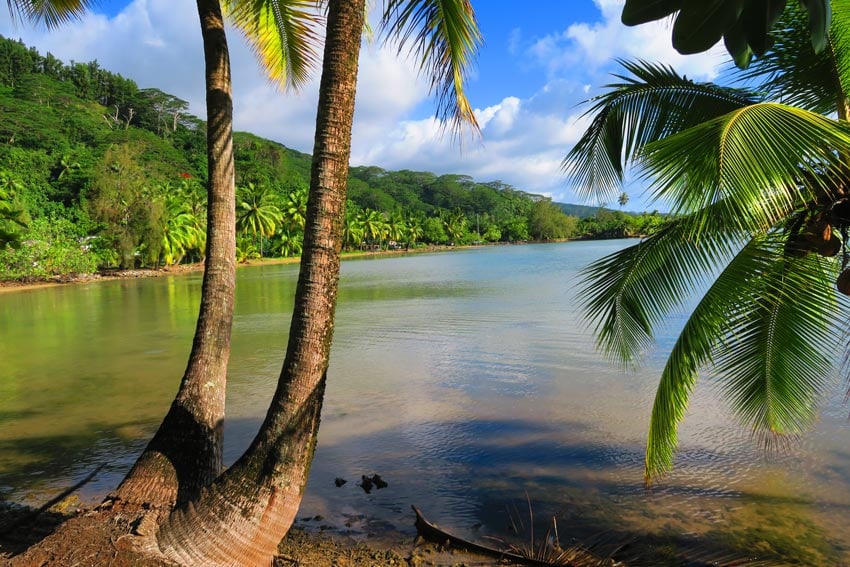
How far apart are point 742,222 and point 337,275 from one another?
235 cm

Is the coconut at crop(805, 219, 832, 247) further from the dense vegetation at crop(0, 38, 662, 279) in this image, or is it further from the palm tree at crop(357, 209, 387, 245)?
the palm tree at crop(357, 209, 387, 245)

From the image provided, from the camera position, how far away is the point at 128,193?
46.8m

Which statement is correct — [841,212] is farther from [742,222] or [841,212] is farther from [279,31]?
[279,31]

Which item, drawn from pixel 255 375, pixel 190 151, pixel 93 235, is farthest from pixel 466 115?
pixel 190 151

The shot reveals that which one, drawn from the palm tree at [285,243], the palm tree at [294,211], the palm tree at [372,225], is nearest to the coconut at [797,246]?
the palm tree at [285,243]

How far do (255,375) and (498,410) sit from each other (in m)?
4.88

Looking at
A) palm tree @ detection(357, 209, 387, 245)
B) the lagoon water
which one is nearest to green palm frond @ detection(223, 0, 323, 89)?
the lagoon water

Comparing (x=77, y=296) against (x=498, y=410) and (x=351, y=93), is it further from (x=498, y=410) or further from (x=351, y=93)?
(x=351, y=93)

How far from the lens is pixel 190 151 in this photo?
3561 inches

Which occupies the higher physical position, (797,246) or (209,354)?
(797,246)

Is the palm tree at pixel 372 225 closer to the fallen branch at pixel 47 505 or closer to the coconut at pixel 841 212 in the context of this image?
the fallen branch at pixel 47 505

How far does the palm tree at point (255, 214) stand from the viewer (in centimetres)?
6122

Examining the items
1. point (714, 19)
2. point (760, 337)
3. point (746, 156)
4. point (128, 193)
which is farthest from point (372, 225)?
point (714, 19)

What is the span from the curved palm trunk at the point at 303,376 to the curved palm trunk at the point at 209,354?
0.77m
